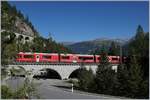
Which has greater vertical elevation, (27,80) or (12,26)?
(12,26)

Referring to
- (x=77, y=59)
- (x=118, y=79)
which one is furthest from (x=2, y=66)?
(x=77, y=59)

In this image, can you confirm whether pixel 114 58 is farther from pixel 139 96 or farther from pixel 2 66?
pixel 2 66

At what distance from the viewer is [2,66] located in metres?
11.4

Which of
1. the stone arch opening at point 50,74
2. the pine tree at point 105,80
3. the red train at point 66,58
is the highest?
the red train at point 66,58

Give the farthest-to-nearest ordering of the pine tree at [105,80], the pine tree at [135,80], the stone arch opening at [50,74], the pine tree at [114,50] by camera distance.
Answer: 1. the pine tree at [114,50]
2. the stone arch opening at [50,74]
3. the pine tree at [105,80]
4. the pine tree at [135,80]

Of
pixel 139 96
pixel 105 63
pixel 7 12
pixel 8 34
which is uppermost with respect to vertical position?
pixel 7 12

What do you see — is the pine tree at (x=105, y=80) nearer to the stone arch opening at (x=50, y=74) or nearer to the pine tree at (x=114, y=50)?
the stone arch opening at (x=50, y=74)

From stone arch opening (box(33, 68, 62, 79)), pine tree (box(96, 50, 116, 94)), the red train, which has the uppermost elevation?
the red train

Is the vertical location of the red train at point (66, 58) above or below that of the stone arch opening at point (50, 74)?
above

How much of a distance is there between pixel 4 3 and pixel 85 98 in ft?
83.9

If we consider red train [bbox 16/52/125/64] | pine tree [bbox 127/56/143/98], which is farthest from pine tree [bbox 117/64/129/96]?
red train [bbox 16/52/125/64]

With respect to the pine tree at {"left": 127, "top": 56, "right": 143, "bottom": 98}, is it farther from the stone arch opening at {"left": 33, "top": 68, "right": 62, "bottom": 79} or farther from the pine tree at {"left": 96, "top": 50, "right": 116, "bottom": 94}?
the stone arch opening at {"left": 33, "top": 68, "right": 62, "bottom": 79}

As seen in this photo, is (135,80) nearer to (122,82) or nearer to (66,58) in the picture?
(122,82)

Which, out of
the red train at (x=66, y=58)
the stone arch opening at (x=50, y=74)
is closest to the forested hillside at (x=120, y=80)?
the red train at (x=66, y=58)
